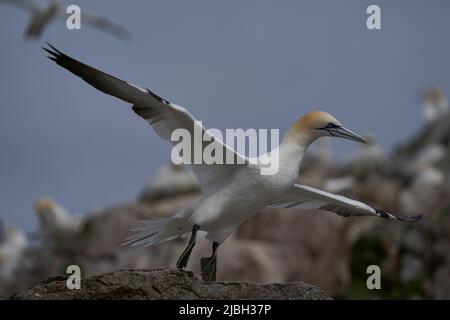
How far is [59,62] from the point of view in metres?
6.66

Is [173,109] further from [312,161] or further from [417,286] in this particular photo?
[312,161]

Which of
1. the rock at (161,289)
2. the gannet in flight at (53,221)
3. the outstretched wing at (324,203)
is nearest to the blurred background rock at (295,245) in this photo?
the gannet in flight at (53,221)

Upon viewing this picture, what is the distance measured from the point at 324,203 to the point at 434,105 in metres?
21.8

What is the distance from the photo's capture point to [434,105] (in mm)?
28750

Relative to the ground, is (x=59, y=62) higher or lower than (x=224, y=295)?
higher

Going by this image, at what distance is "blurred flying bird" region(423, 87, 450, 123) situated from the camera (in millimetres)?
27562

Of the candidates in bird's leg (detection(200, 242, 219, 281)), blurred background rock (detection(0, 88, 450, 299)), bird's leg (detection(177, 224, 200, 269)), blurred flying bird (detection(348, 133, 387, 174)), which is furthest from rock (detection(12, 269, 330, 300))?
blurred flying bird (detection(348, 133, 387, 174))

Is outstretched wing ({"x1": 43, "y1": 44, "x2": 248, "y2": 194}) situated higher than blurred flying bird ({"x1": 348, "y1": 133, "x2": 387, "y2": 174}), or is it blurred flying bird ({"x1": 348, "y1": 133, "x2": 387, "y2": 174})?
outstretched wing ({"x1": 43, "y1": 44, "x2": 248, "y2": 194})

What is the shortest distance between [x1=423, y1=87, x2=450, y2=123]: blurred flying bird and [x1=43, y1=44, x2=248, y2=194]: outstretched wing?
21292mm

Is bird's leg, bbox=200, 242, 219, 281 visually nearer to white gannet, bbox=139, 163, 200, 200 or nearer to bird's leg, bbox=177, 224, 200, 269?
bird's leg, bbox=177, 224, 200, 269

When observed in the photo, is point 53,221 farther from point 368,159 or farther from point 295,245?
point 368,159
